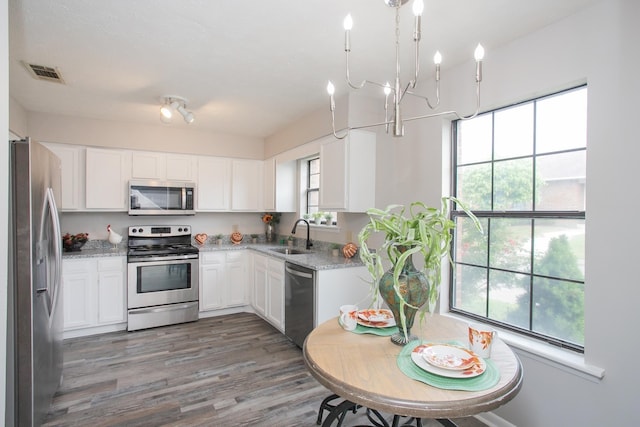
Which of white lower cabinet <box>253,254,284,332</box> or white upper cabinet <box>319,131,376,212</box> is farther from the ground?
white upper cabinet <box>319,131,376,212</box>

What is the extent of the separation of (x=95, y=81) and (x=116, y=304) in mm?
2367

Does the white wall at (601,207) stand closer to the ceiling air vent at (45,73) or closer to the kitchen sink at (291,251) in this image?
the kitchen sink at (291,251)

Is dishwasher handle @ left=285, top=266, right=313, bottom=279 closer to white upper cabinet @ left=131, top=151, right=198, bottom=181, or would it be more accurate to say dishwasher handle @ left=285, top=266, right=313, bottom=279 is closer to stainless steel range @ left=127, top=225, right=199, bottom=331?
stainless steel range @ left=127, top=225, right=199, bottom=331

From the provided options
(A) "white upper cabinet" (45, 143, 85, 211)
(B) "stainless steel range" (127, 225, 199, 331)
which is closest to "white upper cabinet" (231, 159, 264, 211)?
(B) "stainless steel range" (127, 225, 199, 331)

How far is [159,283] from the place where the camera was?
12.8 ft

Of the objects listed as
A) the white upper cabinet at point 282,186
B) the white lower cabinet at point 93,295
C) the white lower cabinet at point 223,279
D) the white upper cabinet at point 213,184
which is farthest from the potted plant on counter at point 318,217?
the white lower cabinet at point 93,295

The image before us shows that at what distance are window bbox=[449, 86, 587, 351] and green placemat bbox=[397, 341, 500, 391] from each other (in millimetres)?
555

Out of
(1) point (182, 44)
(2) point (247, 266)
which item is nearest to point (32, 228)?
(1) point (182, 44)

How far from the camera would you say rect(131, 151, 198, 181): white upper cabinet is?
4.19 m

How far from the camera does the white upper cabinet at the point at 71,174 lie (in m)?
3.80

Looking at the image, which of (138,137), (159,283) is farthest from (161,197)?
(159,283)

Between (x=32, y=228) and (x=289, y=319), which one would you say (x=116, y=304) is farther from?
(x=32, y=228)

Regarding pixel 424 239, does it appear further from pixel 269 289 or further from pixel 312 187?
pixel 312 187

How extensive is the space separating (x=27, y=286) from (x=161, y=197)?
267cm
